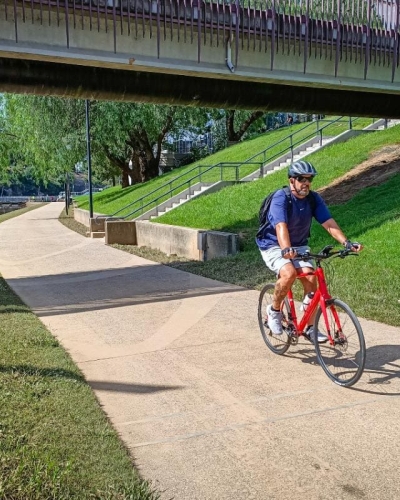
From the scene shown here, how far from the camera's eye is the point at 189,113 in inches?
1443

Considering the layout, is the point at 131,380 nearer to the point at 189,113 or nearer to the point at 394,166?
the point at 394,166

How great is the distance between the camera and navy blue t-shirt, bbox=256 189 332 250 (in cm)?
503

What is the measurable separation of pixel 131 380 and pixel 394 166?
40.2 feet

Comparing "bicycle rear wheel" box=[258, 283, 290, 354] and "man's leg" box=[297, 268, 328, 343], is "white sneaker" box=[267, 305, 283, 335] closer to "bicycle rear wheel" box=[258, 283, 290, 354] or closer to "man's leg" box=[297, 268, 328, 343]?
"bicycle rear wheel" box=[258, 283, 290, 354]

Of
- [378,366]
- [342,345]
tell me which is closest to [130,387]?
[342,345]

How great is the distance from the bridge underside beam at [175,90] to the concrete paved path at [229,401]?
19.2 feet

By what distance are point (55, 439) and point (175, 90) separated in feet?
38.0

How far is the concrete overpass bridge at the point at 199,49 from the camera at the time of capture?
11.0m

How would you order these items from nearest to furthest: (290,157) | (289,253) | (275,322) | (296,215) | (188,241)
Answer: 1. (289,253)
2. (296,215)
3. (275,322)
4. (188,241)
5. (290,157)

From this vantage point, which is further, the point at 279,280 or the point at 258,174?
the point at 258,174

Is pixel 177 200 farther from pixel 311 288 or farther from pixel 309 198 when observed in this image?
pixel 311 288

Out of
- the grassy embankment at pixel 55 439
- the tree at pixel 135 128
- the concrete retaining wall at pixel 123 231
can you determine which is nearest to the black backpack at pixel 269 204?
the grassy embankment at pixel 55 439

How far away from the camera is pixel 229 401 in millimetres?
4539

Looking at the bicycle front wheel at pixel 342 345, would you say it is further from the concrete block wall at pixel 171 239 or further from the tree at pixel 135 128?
the tree at pixel 135 128
